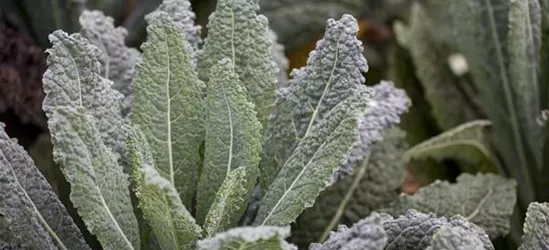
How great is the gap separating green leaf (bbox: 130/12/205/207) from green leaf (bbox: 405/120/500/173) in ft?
0.92

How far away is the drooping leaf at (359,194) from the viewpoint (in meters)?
0.70

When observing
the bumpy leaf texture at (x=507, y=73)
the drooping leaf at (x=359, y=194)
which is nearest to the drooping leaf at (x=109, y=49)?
the drooping leaf at (x=359, y=194)

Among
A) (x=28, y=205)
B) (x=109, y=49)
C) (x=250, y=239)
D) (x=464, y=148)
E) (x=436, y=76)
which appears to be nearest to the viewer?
(x=250, y=239)

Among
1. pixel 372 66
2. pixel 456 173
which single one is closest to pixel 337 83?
pixel 456 173

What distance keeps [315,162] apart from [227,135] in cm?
7

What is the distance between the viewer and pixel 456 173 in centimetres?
89

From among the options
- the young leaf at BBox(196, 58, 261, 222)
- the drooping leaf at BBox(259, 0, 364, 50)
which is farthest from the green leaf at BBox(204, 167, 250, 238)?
the drooping leaf at BBox(259, 0, 364, 50)

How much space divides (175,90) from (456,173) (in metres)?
0.43

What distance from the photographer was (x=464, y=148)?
2.66 ft

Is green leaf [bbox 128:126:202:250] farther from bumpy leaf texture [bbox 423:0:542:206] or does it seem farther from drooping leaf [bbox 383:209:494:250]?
bumpy leaf texture [bbox 423:0:542:206]

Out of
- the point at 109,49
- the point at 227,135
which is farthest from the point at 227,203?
the point at 109,49

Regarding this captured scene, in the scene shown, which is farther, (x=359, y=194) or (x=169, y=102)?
(x=359, y=194)

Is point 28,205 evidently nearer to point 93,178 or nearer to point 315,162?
point 93,178

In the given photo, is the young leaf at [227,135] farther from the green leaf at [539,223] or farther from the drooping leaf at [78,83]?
the green leaf at [539,223]
